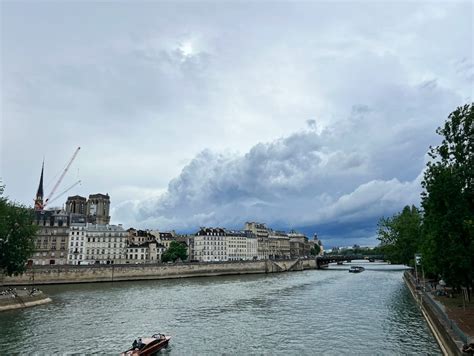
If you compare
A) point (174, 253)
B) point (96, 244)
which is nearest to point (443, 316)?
point (174, 253)

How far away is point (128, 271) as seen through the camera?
109625 mm

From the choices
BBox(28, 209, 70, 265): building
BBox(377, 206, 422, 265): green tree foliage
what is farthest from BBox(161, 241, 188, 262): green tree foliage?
BBox(377, 206, 422, 265): green tree foliage

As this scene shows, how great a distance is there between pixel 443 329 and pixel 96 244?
135m

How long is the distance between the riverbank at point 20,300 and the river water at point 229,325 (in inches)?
71.3

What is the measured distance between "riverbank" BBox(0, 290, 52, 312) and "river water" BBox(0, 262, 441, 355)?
1811 mm

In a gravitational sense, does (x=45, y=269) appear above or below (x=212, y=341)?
above

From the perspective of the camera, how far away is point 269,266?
484 ft

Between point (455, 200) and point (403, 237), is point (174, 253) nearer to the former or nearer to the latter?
point (403, 237)

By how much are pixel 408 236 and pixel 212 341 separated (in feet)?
250

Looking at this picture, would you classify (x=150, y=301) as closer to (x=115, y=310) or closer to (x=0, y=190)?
(x=115, y=310)

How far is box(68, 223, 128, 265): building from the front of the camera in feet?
466

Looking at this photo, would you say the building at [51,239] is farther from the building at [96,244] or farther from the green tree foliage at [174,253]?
the green tree foliage at [174,253]

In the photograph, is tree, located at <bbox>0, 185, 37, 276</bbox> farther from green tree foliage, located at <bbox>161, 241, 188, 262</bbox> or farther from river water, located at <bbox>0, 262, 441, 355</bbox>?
green tree foliage, located at <bbox>161, 241, 188, 262</bbox>

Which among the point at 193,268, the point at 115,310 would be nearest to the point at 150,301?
the point at 115,310
